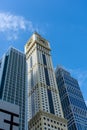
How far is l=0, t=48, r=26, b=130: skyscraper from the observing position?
11906 cm

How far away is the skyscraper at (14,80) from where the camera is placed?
391 ft

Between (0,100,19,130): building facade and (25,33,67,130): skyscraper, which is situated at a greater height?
(25,33,67,130): skyscraper

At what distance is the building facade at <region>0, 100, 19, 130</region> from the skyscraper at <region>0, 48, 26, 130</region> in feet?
201

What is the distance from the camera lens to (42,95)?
14675 centimetres

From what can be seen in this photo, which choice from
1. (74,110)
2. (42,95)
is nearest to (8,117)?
(42,95)

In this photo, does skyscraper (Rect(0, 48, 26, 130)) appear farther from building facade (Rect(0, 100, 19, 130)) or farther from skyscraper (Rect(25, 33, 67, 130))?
building facade (Rect(0, 100, 19, 130))

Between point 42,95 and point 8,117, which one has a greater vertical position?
point 42,95

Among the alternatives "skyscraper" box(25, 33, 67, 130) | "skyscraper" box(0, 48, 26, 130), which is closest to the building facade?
"skyscraper" box(0, 48, 26, 130)

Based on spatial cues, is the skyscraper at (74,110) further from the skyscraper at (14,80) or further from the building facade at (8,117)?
the building facade at (8,117)

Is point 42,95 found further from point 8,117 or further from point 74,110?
point 8,117

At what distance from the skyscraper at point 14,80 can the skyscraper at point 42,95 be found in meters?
13.3

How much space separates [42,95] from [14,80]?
22.5m

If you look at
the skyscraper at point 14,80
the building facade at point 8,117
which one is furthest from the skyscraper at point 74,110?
the building facade at point 8,117

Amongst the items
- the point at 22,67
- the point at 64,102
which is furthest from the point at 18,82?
the point at 64,102
